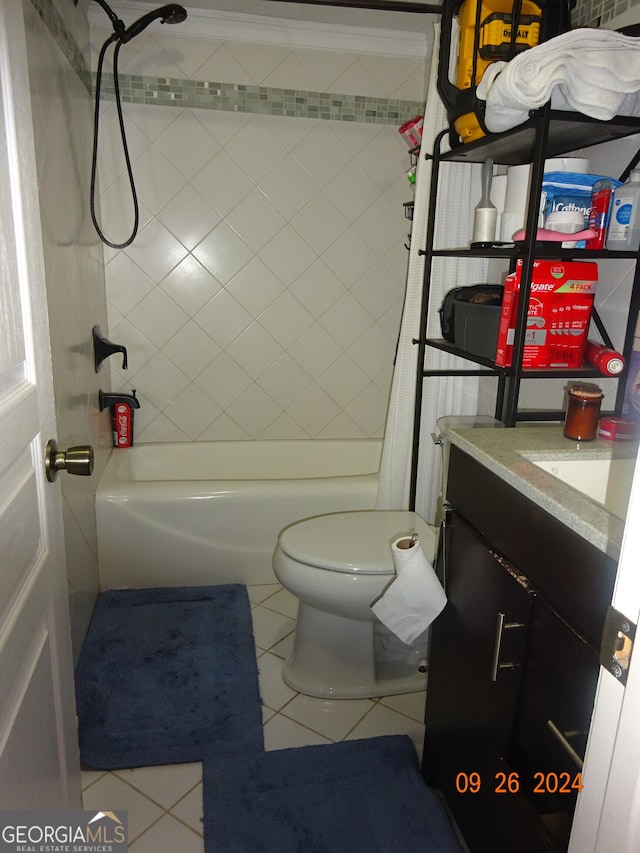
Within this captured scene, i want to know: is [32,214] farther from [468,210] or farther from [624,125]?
[468,210]

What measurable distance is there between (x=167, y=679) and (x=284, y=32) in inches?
95.2

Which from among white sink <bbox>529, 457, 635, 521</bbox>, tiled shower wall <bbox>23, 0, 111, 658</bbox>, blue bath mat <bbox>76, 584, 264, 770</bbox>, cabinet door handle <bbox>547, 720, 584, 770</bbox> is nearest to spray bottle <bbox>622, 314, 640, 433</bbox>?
white sink <bbox>529, 457, 635, 521</bbox>

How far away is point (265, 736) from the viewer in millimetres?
1539

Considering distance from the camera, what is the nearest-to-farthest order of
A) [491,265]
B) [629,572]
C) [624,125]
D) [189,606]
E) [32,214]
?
[629,572]
[32,214]
[624,125]
[491,265]
[189,606]

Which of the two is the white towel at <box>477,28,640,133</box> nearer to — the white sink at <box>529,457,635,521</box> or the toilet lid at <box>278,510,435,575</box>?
the white sink at <box>529,457,635,521</box>

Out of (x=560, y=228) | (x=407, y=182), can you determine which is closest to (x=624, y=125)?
(x=560, y=228)

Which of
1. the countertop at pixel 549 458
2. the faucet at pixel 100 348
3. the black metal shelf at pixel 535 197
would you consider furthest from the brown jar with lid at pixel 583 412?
the faucet at pixel 100 348

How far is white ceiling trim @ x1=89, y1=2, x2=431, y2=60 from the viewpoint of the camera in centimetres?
223

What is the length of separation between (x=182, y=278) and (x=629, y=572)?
228 cm

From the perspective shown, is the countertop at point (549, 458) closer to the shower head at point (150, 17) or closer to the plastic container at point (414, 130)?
the plastic container at point (414, 130)

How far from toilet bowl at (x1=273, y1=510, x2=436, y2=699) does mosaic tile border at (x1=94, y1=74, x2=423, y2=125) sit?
1715 millimetres

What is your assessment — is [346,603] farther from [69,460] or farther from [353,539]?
[69,460]

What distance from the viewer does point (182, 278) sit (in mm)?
2490

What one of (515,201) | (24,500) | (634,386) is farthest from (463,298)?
(24,500)
